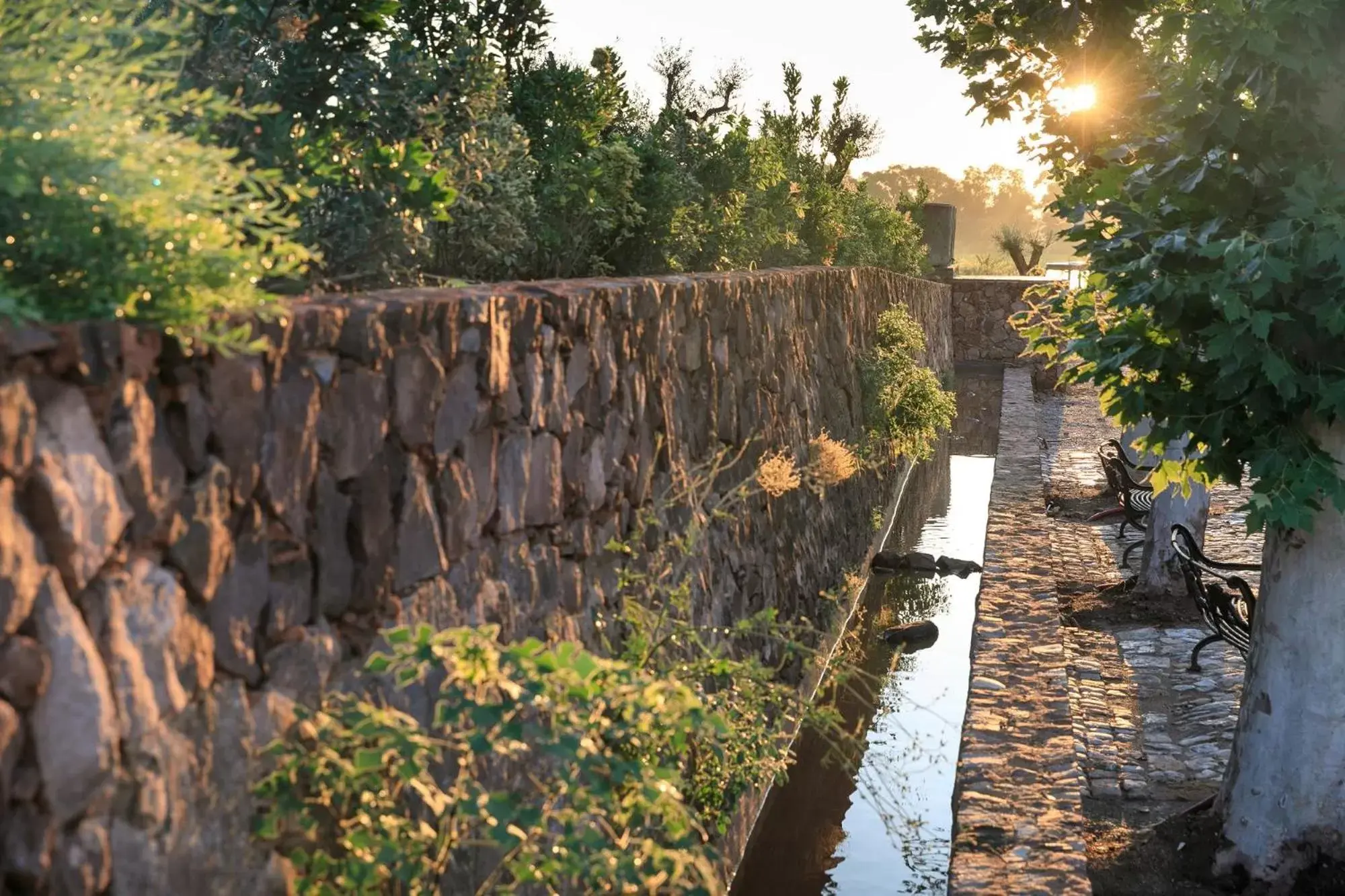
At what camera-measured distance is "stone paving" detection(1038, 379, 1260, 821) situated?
648 centimetres

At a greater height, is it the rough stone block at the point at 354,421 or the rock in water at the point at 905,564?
the rough stone block at the point at 354,421

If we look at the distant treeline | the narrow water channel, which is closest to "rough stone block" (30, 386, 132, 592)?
the narrow water channel

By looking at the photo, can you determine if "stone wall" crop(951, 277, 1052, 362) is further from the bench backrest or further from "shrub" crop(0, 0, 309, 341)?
"shrub" crop(0, 0, 309, 341)

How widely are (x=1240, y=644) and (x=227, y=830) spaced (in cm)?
538

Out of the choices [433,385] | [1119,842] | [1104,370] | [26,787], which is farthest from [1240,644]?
[26,787]

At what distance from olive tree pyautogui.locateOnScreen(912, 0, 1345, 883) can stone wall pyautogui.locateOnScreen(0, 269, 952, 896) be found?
1.89 m

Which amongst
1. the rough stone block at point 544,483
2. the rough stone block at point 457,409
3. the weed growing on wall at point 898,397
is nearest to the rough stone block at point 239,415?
the rough stone block at point 457,409

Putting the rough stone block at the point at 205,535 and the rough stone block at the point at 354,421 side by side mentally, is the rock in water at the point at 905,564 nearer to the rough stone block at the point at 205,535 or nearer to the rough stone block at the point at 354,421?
the rough stone block at the point at 354,421

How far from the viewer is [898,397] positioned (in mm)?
12133

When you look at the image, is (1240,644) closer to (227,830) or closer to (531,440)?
(531,440)

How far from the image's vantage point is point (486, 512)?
3969mm

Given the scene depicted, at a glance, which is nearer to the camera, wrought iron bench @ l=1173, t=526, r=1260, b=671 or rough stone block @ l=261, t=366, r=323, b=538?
rough stone block @ l=261, t=366, r=323, b=538

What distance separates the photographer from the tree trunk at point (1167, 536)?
9.27 m

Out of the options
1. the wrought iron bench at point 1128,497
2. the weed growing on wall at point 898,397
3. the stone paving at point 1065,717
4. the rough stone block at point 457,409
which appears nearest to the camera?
the rough stone block at point 457,409
